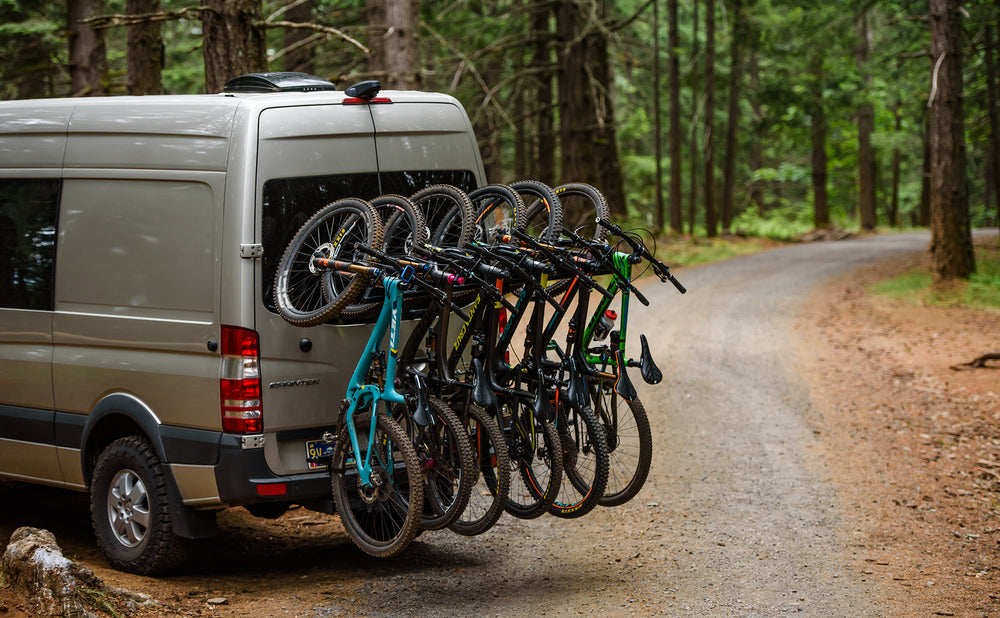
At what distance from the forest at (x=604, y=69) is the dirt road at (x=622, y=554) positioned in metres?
4.44

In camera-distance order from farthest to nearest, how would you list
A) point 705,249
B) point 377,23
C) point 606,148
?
point 705,249 < point 606,148 < point 377,23

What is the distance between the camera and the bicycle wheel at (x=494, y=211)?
17.2 ft

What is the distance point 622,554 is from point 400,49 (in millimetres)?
8247

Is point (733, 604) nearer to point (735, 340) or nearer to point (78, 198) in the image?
point (78, 198)

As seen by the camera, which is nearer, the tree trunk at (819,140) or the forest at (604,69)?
the forest at (604,69)

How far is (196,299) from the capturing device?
5016 millimetres

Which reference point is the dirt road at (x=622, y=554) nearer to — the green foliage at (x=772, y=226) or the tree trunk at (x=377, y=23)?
the tree trunk at (x=377, y=23)

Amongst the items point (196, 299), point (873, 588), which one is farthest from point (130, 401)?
point (873, 588)

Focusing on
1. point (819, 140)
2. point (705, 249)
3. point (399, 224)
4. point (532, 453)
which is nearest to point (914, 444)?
point (532, 453)

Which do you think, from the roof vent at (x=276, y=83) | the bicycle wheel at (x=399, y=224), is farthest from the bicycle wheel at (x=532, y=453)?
the roof vent at (x=276, y=83)

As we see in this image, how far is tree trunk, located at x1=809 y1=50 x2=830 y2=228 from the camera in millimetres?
31688

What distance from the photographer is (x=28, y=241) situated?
5.81 m

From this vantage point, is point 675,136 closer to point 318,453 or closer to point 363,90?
point 363,90

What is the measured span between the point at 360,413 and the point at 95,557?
2.19m
